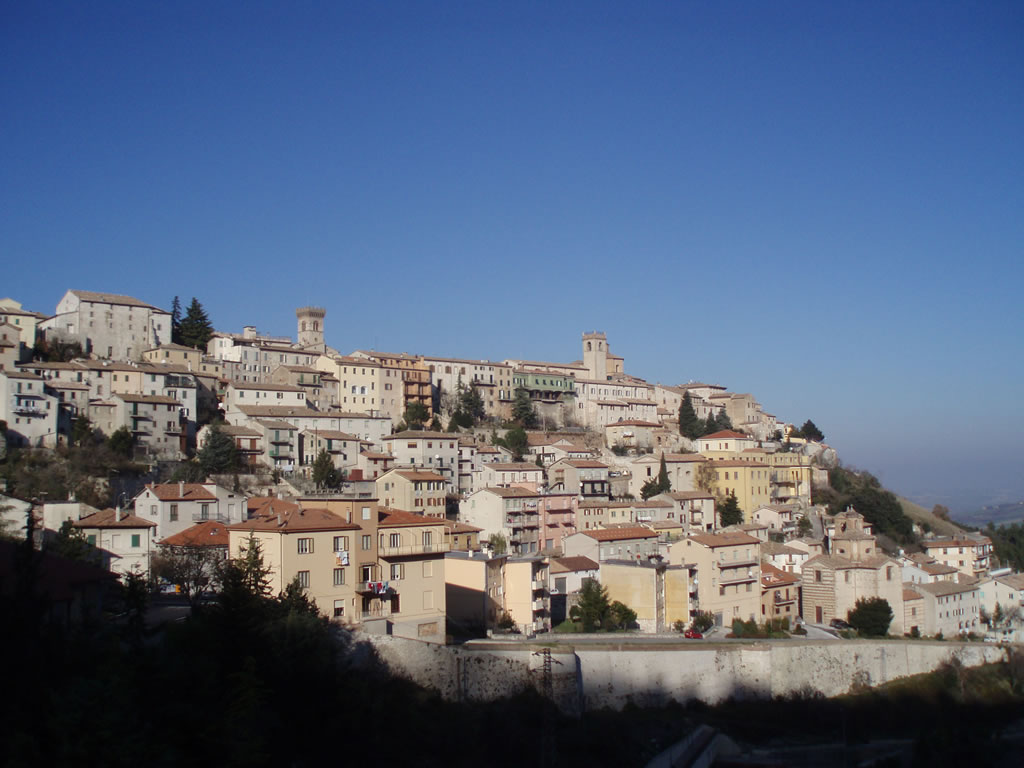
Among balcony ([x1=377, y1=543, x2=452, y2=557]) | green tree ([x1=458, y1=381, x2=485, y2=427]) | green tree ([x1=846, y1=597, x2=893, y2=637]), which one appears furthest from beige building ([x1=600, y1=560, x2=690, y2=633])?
green tree ([x1=458, y1=381, x2=485, y2=427])

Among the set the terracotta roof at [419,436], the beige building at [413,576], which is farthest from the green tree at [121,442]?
the beige building at [413,576]

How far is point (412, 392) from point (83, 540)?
43971 mm

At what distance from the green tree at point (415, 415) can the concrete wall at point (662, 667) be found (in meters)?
39.6

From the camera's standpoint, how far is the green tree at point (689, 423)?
8556cm

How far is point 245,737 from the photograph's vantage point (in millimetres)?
18484

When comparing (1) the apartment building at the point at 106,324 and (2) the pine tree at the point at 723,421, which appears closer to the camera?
(1) the apartment building at the point at 106,324

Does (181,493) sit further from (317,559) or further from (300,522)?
(317,559)

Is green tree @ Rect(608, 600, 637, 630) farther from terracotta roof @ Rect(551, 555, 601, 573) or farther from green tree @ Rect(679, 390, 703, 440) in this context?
green tree @ Rect(679, 390, 703, 440)

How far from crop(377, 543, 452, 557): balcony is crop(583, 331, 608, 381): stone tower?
220ft

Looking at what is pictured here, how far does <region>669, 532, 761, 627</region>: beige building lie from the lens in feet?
145

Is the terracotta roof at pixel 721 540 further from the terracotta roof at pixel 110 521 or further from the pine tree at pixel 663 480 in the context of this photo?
the terracotta roof at pixel 110 521

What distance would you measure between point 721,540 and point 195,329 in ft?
141

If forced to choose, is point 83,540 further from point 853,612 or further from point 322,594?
point 853,612

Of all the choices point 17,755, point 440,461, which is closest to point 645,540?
point 440,461
